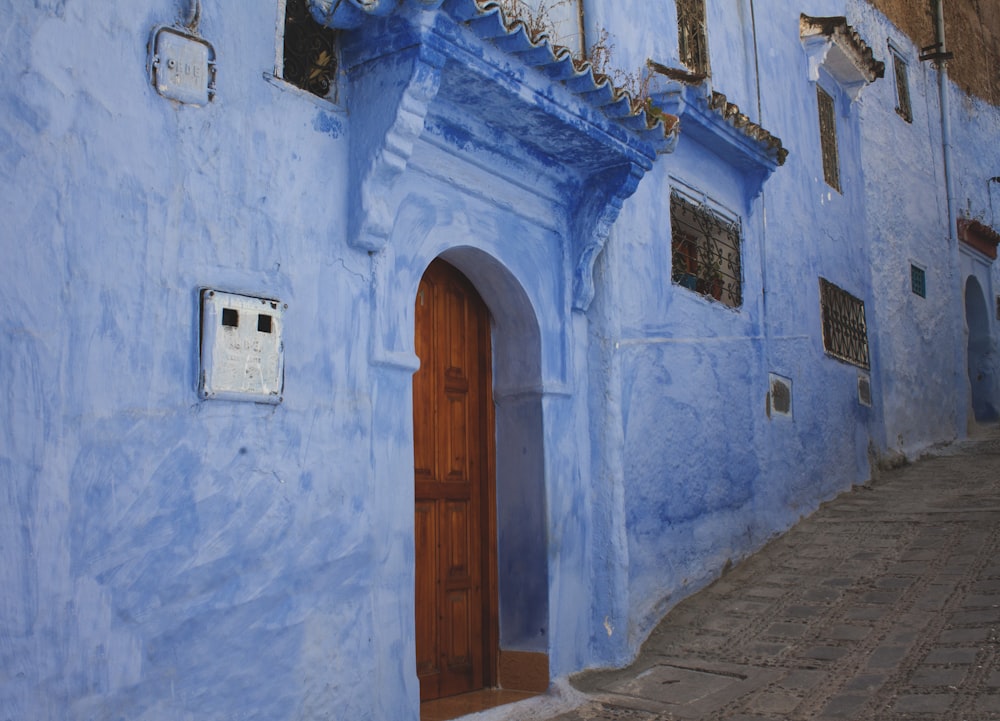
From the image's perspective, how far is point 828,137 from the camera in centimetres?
1123

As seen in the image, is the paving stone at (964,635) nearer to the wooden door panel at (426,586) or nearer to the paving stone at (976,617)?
the paving stone at (976,617)

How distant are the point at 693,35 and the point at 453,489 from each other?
4.66m

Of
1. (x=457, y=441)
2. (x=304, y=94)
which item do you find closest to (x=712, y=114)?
(x=457, y=441)

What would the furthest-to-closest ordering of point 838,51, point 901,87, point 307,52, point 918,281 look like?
point 901,87 → point 918,281 → point 838,51 → point 307,52

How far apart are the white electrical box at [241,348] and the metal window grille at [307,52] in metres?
1.10

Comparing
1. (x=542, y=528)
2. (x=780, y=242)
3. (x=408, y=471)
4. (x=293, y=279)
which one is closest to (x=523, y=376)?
(x=542, y=528)

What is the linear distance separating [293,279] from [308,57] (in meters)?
1.08

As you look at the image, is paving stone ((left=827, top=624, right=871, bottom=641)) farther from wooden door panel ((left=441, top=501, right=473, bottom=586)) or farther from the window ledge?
the window ledge

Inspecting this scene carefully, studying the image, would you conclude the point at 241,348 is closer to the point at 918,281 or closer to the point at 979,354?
the point at 918,281

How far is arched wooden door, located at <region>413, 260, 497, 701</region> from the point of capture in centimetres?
547

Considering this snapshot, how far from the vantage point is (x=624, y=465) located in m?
6.44

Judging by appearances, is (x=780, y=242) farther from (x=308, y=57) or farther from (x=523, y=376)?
(x=308, y=57)

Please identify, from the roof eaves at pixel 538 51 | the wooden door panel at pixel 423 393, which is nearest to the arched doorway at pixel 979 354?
the roof eaves at pixel 538 51

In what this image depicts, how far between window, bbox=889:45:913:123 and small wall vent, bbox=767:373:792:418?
21.6 ft
